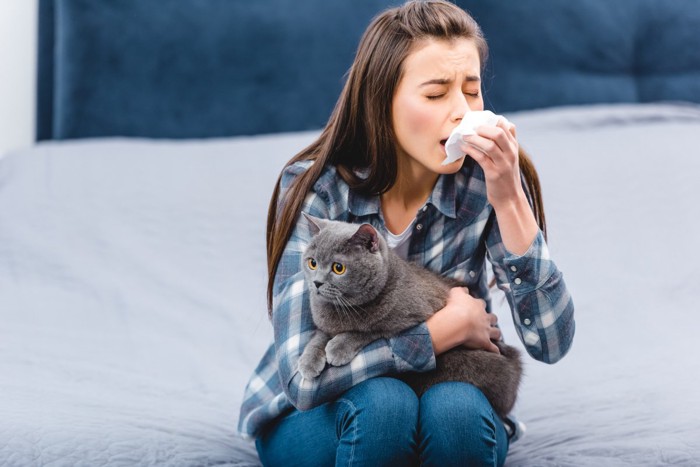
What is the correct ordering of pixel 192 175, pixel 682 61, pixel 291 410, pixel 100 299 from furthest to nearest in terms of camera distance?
1. pixel 682 61
2. pixel 192 175
3. pixel 100 299
4. pixel 291 410

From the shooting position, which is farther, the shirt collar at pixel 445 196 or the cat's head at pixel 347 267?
the shirt collar at pixel 445 196

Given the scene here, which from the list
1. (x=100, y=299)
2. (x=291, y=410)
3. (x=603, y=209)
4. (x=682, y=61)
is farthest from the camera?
(x=682, y=61)

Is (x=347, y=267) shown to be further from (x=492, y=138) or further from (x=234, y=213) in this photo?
(x=234, y=213)

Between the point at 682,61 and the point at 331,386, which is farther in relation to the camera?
the point at 682,61

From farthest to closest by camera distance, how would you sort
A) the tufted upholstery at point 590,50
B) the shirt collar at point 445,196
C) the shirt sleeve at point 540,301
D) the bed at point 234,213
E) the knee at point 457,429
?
1. the tufted upholstery at point 590,50
2. the bed at point 234,213
3. the shirt collar at point 445,196
4. the shirt sleeve at point 540,301
5. the knee at point 457,429

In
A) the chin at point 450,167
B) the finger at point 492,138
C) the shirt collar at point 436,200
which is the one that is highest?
the finger at point 492,138

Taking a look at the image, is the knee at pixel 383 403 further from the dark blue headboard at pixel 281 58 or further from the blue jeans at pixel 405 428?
the dark blue headboard at pixel 281 58

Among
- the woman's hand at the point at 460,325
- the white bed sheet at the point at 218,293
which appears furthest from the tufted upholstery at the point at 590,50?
the woman's hand at the point at 460,325

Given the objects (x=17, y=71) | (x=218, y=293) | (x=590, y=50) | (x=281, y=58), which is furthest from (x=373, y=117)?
(x=17, y=71)

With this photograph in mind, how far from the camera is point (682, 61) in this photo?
8.84ft

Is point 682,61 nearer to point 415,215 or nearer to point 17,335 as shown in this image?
point 415,215

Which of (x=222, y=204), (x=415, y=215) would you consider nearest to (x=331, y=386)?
(x=415, y=215)

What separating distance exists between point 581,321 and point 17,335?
1285 millimetres

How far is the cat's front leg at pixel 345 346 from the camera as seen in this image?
1.18m
